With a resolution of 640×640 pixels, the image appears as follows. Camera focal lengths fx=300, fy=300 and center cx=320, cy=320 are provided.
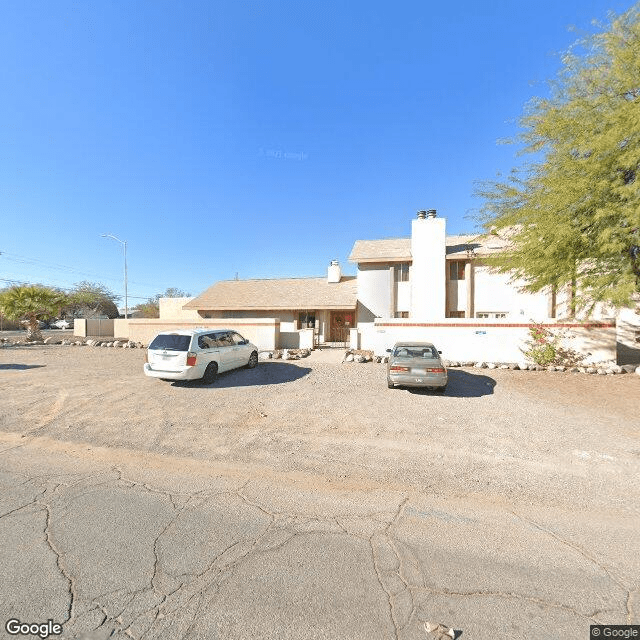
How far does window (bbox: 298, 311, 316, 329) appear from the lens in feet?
75.9

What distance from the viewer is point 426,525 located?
322 centimetres

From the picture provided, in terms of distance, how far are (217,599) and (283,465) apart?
233cm

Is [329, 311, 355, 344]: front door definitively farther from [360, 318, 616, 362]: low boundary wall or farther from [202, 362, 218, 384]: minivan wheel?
[202, 362, 218, 384]: minivan wheel

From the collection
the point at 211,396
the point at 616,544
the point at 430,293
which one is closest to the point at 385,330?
the point at 430,293

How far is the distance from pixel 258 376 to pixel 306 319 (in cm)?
1268

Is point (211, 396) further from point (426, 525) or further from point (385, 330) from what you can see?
point (385, 330)

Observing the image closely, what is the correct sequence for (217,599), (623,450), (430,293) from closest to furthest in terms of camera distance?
1. (217,599)
2. (623,450)
3. (430,293)

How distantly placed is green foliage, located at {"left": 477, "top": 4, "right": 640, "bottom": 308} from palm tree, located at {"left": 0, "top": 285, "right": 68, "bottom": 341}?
29.1 metres

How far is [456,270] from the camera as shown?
20500 mm

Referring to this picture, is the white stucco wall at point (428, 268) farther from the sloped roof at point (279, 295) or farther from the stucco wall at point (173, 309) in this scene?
the stucco wall at point (173, 309)

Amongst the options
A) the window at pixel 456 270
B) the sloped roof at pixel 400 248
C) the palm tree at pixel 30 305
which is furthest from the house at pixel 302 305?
the palm tree at pixel 30 305

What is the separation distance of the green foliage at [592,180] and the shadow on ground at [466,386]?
4.14 m

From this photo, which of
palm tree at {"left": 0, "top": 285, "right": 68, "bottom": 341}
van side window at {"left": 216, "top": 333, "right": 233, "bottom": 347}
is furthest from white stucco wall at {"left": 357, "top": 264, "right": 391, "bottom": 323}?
A: palm tree at {"left": 0, "top": 285, "right": 68, "bottom": 341}

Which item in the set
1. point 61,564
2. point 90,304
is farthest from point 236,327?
point 90,304
